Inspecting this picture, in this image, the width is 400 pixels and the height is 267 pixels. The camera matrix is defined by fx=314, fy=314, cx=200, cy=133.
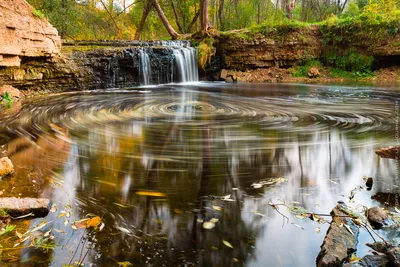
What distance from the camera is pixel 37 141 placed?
5082 millimetres

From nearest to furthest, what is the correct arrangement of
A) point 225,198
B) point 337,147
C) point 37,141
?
point 225,198, point 337,147, point 37,141

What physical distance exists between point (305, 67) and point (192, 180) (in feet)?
55.9

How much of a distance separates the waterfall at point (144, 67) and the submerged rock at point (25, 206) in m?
12.5

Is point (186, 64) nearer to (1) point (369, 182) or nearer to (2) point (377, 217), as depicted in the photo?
(1) point (369, 182)

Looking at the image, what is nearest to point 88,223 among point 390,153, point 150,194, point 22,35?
point 150,194

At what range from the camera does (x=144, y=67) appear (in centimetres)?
1478

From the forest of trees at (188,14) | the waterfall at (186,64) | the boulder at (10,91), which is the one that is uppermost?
the forest of trees at (188,14)

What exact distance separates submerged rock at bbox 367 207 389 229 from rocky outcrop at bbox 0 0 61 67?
404 inches

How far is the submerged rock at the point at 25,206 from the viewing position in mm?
2537

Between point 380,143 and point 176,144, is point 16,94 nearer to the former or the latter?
point 176,144

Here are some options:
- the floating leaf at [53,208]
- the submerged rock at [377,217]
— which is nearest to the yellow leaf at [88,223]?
the floating leaf at [53,208]

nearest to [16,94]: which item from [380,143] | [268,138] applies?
[268,138]

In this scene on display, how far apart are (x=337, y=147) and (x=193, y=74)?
13.4m

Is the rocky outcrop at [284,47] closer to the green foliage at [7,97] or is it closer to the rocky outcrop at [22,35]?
the rocky outcrop at [22,35]
